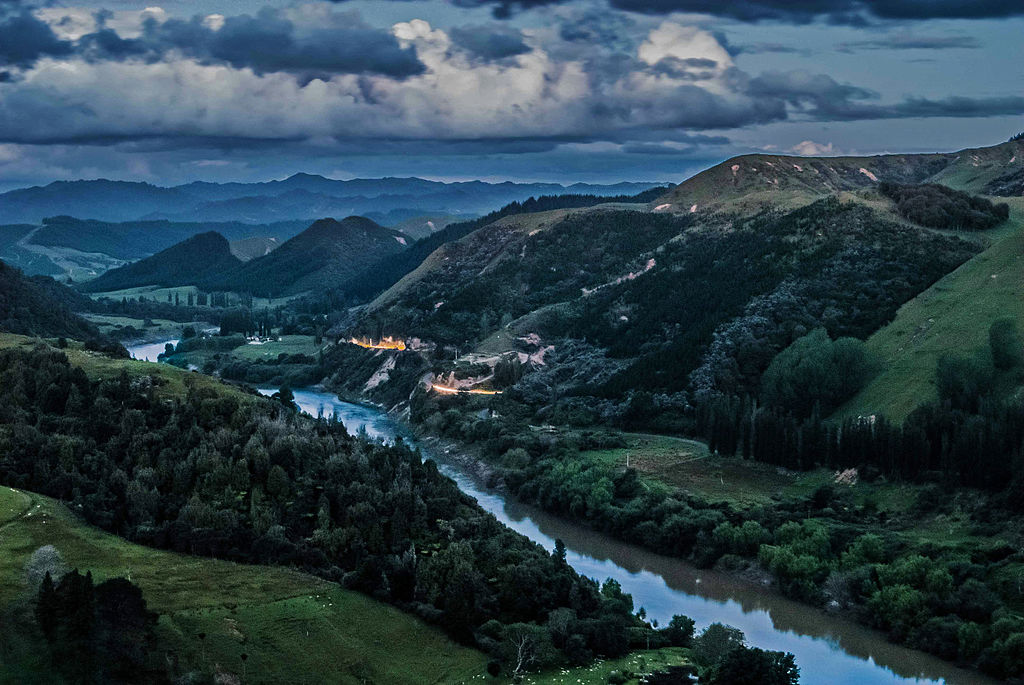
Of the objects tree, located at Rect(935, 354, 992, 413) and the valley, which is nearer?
the valley

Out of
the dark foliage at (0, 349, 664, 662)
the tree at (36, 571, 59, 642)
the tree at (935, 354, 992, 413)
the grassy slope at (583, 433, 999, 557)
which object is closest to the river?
the dark foliage at (0, 349, 664, 662)

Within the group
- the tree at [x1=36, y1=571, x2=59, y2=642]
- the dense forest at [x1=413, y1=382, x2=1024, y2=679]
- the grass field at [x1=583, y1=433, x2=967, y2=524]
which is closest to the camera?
the tree at [x1=36, y1=571, x2=59, y2=642]

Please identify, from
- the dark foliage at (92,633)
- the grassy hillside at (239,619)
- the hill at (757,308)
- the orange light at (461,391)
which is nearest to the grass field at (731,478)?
the hill at (757,308)

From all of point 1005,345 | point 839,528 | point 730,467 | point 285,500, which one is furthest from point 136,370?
point 1005,345

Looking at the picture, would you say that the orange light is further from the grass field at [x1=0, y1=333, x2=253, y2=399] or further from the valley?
the grass field at [x1=0, y1=333, x2=253, y2=399]

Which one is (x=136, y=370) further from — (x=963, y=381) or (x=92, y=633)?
(x=963, y=381)

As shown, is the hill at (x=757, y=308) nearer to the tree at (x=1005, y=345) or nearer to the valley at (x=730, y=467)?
the valley at (x=730, y=467)

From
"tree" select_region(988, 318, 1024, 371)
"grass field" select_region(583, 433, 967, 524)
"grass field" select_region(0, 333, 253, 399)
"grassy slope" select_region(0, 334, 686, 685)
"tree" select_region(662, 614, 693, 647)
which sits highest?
"tree" select_region(988, 318, 1024, 371)
